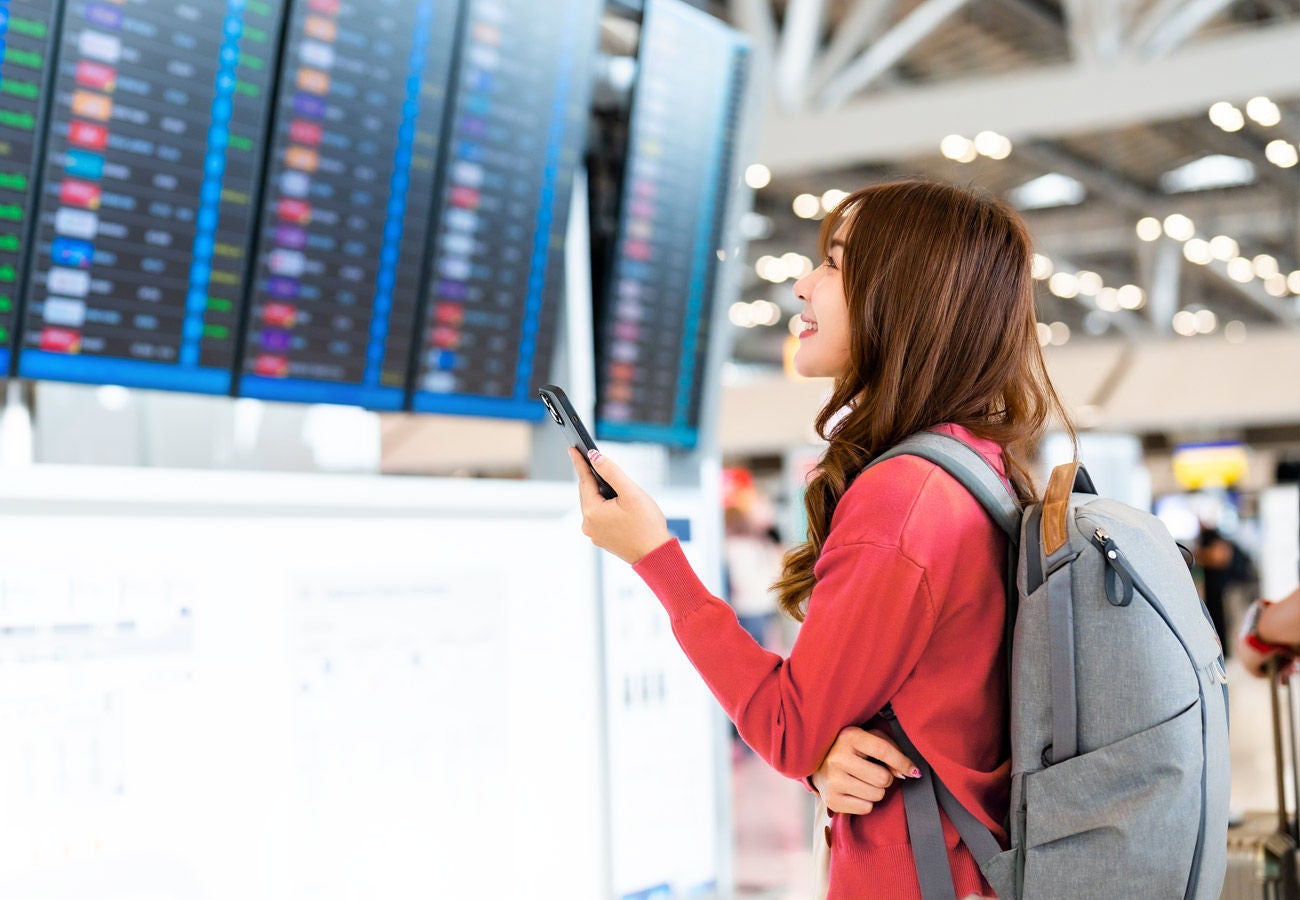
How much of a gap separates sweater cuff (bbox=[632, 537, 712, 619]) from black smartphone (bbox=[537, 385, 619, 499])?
106 mm

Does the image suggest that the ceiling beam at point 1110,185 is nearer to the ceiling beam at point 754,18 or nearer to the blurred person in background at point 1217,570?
the blurred person in background at point 1217,570

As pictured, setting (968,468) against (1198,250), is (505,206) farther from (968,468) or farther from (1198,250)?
(1198,250)

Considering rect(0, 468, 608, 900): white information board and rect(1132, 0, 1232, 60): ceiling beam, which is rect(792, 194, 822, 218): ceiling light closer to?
rect(1132, 0, 1232, 60): ceiling beam

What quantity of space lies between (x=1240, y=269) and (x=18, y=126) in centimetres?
2109

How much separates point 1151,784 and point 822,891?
1.37 ft

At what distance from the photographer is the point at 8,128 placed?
2049mm

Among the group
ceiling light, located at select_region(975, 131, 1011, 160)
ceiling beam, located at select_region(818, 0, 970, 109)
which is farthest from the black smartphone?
ceiling light, located at select_region(975, 131, 1011, 160)

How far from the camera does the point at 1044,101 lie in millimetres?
9289

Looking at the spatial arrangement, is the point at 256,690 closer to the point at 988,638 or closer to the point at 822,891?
the point at 822,891

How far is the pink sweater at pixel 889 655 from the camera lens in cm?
141

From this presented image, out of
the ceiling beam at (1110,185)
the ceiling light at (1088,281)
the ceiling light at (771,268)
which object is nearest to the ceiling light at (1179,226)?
the ceiling beam at (1110,185)

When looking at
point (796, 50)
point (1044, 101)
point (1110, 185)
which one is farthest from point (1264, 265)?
point (796, 50)

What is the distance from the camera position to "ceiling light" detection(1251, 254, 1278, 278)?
2061 centimetres

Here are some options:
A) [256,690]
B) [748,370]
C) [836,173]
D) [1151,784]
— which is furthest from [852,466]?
[748,370]
